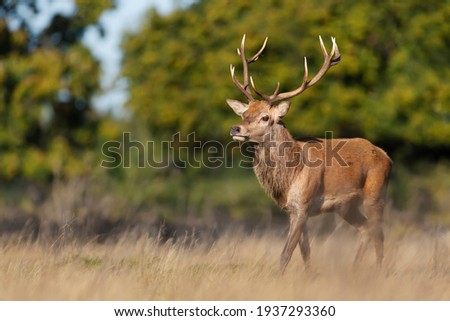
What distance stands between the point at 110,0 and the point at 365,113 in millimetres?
6283

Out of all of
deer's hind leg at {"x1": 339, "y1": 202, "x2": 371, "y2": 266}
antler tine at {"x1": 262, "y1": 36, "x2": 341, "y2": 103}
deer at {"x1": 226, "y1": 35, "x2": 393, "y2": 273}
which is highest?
antler tine at {"x1": 262, "y1": 36, "x2": 341, "y2": 103}

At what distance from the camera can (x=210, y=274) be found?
7.73 metres

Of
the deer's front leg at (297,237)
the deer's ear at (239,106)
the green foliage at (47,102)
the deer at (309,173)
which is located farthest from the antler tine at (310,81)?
the green foliage at (47,102)

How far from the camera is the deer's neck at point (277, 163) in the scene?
9.27m

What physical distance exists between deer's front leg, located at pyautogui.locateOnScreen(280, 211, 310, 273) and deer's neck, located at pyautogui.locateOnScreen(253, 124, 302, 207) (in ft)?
1.05

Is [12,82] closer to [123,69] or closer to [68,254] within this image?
[123,69]

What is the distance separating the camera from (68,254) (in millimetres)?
8812

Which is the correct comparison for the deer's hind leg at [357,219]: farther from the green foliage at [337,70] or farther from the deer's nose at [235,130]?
the green foliage at [337,70]

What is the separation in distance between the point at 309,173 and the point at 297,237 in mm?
797

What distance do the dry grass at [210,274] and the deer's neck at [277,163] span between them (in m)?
0.73

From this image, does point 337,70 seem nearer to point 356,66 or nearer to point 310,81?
point 356,66

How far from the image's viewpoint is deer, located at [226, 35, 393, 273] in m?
9.18

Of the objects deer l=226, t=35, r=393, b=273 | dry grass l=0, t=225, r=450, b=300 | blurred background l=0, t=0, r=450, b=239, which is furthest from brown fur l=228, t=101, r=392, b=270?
blurred background l=0, t=0, r=450, b=239

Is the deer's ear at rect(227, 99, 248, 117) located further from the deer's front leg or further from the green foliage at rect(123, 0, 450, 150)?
the green foliage at rect(123, 0, 450, 150)
